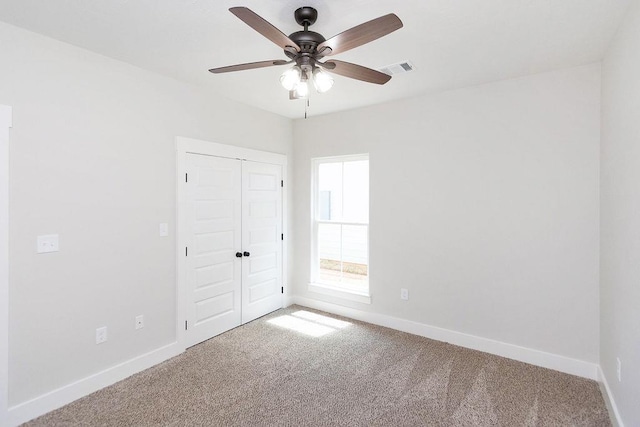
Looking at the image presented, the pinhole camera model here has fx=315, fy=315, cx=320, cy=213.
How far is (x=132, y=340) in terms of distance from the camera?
275 centimetres

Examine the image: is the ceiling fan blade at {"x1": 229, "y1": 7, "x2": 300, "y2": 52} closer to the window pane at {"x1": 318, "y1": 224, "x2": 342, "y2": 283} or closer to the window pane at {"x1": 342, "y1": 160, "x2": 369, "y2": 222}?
the window pane at {"x1": 342, "y1": 160, "x2": 369, "y2": 222}

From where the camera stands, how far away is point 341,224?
4.20m

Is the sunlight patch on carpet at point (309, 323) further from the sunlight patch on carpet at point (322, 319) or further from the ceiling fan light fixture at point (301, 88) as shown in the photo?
the ceiling fan light fixture at point (301, 88)

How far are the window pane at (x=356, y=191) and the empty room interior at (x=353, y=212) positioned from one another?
0.04 meters

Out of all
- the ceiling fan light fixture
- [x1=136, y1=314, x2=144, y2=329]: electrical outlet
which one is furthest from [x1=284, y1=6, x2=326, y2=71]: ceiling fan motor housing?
[x1=136, y1=314, x2=144, y2=329]: electrical outlet

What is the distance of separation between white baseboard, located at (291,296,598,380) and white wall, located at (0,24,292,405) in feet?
6.90

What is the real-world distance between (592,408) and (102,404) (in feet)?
11.6

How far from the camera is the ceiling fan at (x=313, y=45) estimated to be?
1.44 meters

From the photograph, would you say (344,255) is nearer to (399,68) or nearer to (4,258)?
(399,68)

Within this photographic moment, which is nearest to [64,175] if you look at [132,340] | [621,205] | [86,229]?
[86,229]

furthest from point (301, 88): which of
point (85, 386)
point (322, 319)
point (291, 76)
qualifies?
point (322, 319)

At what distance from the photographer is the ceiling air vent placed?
265 centimetres

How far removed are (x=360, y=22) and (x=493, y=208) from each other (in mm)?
2110

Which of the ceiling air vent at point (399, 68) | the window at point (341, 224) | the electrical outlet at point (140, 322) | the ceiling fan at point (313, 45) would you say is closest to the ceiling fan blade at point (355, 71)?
the ceiling fan at point (313, 45)
